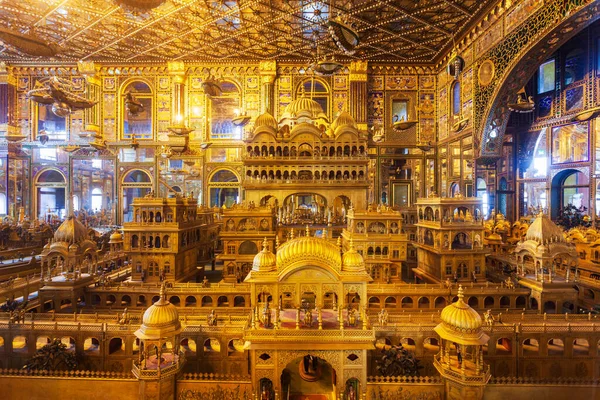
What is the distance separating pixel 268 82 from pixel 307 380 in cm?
2169

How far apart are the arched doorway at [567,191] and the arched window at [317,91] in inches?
643

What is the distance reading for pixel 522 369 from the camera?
9000 mm

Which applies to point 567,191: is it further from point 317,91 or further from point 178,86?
point 178,86

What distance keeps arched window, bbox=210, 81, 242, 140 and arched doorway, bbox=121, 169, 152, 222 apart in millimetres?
6833

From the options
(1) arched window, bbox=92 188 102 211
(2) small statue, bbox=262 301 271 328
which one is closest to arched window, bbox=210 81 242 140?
(1) arched window, bbox=92 188 102 211

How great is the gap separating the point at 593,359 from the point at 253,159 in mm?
16015

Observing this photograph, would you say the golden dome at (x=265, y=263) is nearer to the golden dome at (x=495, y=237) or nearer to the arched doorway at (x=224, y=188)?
the golden dome at (x=495, y=237)

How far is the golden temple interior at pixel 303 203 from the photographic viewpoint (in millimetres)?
7508

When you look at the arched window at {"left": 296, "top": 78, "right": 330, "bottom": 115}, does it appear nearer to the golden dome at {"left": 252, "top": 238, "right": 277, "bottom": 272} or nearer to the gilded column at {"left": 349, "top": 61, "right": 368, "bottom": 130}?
the gilded column at {"left": 349, "top": 61, "right": 368, "bottom": 130}

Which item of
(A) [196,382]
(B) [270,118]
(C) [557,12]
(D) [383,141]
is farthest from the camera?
(D) [383,141]

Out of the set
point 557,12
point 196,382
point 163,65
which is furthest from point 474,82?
point 163,65

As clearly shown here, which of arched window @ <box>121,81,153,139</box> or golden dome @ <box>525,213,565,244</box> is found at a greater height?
arched window @ <box>121,81,153,139</box>

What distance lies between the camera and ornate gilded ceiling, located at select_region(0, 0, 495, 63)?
707 inches

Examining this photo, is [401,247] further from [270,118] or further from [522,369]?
[270,118]
